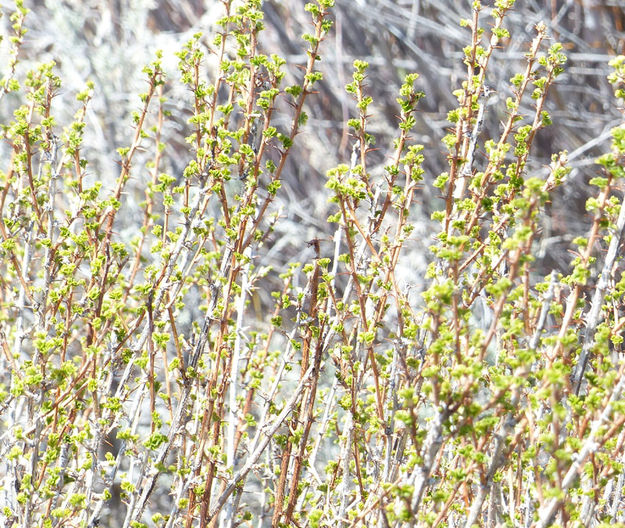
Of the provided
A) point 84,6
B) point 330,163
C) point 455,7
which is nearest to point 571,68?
point 455,7

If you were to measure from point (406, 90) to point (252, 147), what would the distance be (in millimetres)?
380

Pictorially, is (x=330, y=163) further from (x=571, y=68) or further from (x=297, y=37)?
(x=571, y=68)

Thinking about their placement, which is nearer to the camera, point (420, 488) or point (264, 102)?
point (420, 488)

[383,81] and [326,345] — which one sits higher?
[383,81]

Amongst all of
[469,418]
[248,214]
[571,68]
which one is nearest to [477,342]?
[469,418]

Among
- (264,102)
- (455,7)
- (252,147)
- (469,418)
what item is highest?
(455,7)

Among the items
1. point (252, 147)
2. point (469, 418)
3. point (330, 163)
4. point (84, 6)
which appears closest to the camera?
point (469, 418)

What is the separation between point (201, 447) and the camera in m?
1.68

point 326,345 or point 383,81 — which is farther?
point 383,81

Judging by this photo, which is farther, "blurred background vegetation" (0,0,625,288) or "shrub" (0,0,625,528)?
"blurred background vegetation" (0,0,625,288)

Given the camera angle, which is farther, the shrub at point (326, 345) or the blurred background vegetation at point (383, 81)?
the blurred background vegetation at point (383, 81)

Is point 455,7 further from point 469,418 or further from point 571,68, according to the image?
point 469,418

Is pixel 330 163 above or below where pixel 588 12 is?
below

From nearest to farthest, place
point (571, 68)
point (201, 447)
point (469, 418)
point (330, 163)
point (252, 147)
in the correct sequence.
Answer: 1. point (469, 418)
2. point (201, 447)
3. point (252, 147)
4. point (571, 68)
5. point (330, 163)
